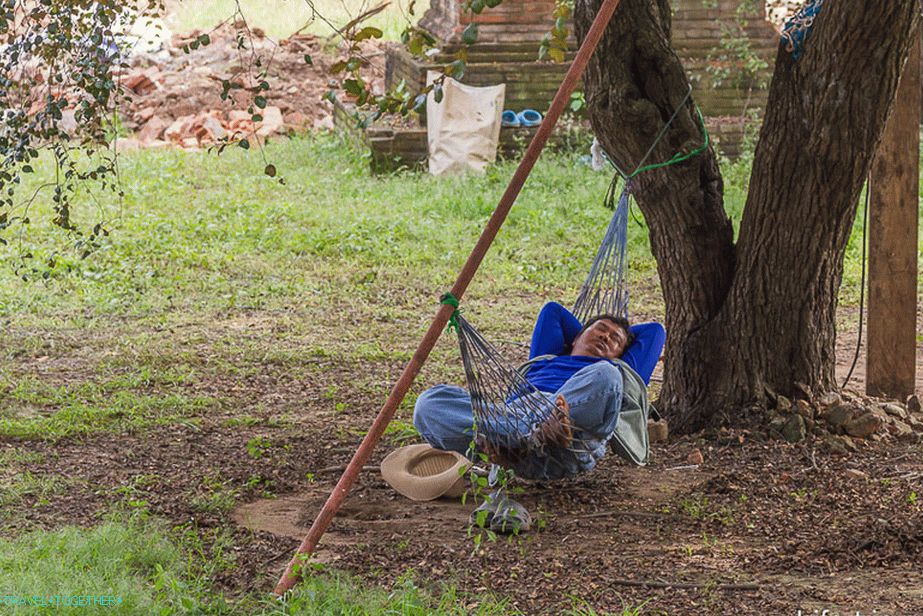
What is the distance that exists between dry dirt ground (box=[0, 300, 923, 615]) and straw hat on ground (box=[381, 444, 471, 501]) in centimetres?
5

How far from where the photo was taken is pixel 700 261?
4.38m

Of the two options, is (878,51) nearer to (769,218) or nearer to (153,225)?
(769,218)

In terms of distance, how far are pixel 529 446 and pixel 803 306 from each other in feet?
4.64

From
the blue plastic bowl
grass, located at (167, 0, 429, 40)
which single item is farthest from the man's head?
grass, located at (167, 0, 429, 40)

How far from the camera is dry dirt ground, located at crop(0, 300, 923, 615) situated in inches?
121

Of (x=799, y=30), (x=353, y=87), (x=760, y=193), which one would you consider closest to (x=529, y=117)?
(x=760, y=193)

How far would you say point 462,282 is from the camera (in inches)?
119

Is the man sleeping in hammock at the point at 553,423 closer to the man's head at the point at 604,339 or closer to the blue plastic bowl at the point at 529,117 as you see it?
the man's head at the point at 604,339

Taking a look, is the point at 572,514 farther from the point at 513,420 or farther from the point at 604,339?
the point at 604,339

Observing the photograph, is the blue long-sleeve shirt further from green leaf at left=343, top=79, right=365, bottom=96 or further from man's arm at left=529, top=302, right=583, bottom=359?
green leaf at left=343, top=79, right=365, bottom=96

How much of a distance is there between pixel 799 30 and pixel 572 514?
6.08 ft

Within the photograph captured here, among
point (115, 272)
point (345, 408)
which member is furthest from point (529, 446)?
point (115, 272)

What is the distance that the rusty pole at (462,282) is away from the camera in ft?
9.68

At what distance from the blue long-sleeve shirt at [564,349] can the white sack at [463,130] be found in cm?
577
